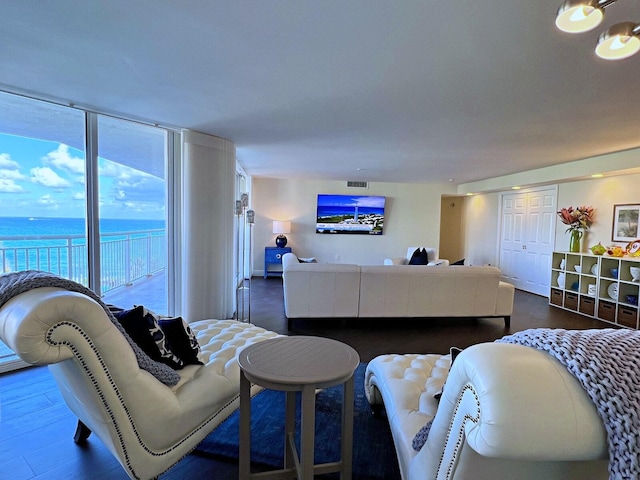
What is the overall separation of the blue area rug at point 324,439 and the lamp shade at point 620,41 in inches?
86.7

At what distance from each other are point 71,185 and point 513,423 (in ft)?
11.9

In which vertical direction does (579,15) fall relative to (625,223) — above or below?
above

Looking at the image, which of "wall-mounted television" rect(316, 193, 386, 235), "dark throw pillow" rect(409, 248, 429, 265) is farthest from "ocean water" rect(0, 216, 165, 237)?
"dark throw pillow" rect(409, 248, 429, 265)

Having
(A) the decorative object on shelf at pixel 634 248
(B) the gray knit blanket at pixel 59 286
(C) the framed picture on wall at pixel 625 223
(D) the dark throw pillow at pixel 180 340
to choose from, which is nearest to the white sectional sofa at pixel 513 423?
(B) the gray knit blanket at pixel 59 286

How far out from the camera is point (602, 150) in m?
3.99

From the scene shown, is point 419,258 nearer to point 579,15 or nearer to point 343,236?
point 343,236

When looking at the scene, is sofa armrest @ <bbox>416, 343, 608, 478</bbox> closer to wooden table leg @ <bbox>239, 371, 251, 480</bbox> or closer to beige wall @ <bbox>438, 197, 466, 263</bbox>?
wooden table leg @ <bbox>239, 371, 251, 480</bbox>

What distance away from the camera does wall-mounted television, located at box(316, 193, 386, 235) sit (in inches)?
289

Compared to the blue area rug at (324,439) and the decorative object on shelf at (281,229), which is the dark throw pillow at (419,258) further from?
the blue area rug at (324,439)

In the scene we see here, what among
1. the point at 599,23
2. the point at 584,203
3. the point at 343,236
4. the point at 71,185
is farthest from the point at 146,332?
the point at 584,203

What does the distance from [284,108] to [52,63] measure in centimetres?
157

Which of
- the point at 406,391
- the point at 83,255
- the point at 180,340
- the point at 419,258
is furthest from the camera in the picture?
the point at 419,258

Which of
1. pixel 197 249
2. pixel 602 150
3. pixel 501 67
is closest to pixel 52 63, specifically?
pixel 197 249

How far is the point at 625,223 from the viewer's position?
4.48 m
